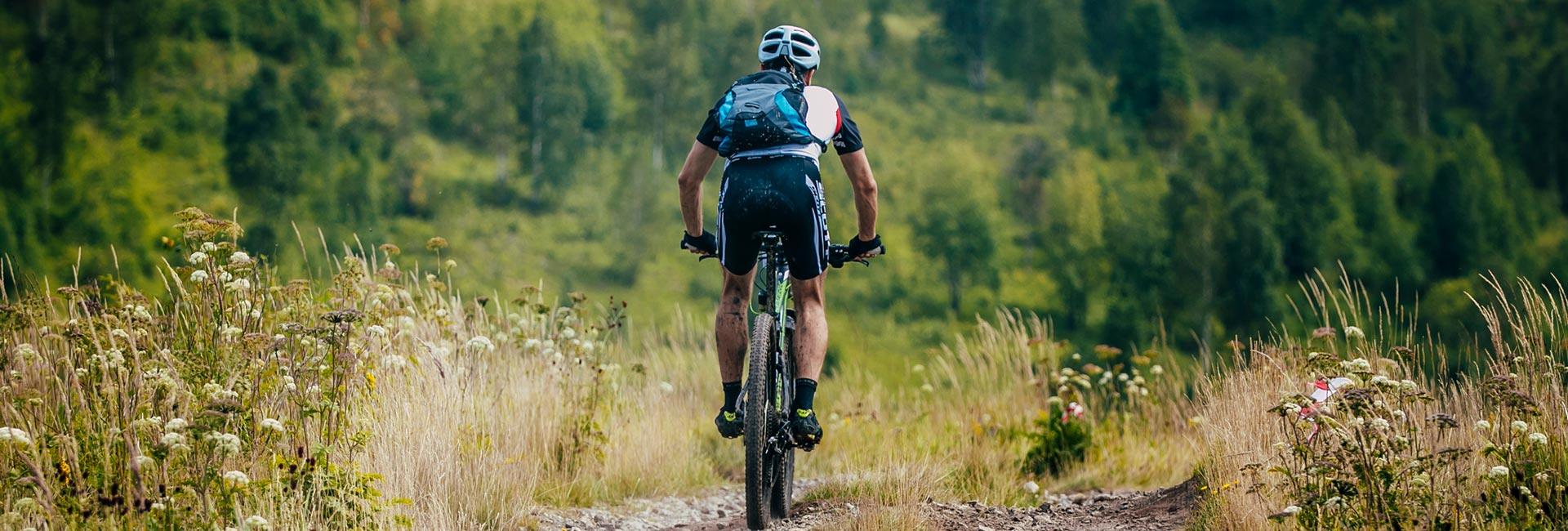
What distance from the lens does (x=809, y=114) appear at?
16.2 ft

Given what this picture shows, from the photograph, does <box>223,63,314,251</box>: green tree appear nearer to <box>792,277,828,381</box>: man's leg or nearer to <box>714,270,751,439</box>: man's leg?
<box>714,270,751,439</box>: man's leg

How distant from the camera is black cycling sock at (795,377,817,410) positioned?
202 inches

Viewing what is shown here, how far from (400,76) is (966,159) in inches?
1435

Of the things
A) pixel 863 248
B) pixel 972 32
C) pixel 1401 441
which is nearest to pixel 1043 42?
pixel 972 32

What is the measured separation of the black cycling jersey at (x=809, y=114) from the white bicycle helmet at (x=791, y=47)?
8 cm

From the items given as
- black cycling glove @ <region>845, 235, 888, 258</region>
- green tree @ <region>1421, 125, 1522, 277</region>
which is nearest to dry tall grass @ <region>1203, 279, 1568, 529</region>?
black cycling glove @ <region>845, 235, 888, 258</region>

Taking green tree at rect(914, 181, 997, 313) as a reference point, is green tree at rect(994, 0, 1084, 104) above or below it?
above

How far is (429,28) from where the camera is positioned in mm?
88875

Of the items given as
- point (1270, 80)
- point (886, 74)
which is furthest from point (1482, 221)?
point (886, 74)

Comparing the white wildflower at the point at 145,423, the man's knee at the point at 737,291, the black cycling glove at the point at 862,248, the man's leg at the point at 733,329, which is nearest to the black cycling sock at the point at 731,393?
the man's leg at the point at 733,329

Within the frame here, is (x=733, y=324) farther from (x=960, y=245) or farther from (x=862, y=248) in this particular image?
(x=960, y=245)

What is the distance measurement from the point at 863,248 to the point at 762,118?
0.71 m

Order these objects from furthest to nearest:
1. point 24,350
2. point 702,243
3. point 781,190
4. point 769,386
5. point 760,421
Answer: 1. point 702,243
2. point 769,386
3. point 781,190
4. point 760,421
5. point 24,350

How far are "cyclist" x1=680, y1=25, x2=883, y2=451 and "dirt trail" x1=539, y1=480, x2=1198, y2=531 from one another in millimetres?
450
